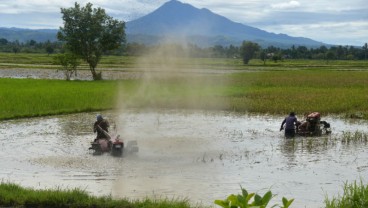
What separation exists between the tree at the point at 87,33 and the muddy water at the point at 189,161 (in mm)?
24436

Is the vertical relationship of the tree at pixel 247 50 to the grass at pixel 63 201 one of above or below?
above

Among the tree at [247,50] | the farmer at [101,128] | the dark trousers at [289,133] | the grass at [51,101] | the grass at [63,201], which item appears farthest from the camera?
the tree at [247,50]

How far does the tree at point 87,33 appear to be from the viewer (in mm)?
40156

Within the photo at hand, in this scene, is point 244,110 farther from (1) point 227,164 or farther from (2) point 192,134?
(1) point 227,164

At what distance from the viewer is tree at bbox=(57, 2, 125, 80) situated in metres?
40.2

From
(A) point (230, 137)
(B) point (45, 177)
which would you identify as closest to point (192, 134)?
(A) point (230, 137)

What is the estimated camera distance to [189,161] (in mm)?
10578

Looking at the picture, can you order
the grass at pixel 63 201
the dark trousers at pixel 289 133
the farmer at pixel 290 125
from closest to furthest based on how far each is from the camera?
the grass at pixel 63 201
the farmer at pixel 290 125
the dark trousers at pixel 289 133

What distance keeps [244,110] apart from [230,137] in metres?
6.77

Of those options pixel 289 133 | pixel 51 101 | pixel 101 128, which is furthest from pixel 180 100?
pixel 101 128

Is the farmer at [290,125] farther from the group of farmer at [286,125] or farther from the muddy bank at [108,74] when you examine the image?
the muddy bank at [108,74]

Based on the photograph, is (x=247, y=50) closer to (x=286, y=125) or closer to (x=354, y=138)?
(x=286, y=125)

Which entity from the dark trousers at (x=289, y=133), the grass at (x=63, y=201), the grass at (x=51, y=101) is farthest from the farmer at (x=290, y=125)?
the grass at (x=51, y=101)

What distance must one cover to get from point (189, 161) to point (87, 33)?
104 feet
